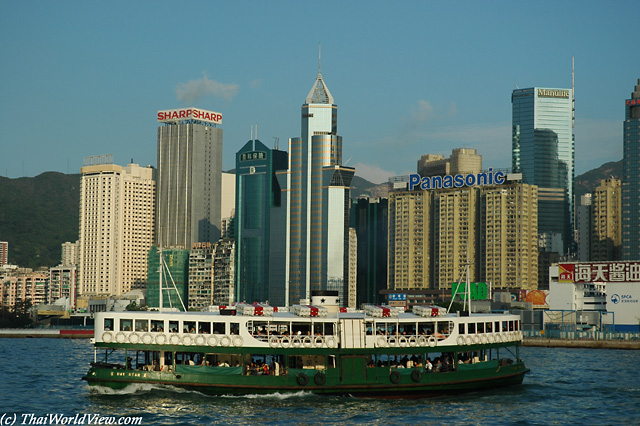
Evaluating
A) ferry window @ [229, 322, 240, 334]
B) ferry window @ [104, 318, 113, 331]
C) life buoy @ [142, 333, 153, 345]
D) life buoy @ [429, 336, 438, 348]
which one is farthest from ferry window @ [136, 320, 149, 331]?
life buoy @ [429, 336, 438, 348]

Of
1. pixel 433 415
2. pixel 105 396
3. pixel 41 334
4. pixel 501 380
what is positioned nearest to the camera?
pixel 433 415

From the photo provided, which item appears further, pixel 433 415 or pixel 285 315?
pixel 285 315

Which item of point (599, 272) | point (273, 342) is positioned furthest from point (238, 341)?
point (599, 272)

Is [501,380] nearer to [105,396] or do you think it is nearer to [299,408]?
[299,408]

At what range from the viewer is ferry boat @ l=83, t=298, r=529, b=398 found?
5209 centimetres

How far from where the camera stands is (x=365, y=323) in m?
54.1

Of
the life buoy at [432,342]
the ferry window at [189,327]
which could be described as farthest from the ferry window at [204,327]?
the life buoy at [432,342]

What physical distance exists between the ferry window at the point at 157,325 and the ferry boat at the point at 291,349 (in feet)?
0.12

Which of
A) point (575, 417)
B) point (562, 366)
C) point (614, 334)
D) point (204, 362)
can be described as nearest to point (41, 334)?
point (614, 334)

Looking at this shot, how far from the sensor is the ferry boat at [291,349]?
52094 mm

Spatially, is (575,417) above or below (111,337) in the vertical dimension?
below

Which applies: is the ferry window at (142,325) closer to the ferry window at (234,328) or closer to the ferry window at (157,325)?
the ferry window at (157,325)

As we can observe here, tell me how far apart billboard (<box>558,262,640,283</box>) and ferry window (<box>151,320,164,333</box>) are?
118543 mm

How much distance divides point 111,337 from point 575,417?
27672 mm
